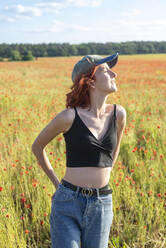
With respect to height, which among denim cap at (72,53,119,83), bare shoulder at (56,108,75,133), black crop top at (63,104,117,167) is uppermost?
denim cap at (72,53,119,83)

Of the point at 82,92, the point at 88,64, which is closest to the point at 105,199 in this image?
the point at 82,92

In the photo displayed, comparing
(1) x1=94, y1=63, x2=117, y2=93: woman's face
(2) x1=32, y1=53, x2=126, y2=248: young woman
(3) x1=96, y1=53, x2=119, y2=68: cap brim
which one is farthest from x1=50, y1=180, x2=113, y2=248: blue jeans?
(3) x1=96, y1=53, x2=119, y2=68: cap brim

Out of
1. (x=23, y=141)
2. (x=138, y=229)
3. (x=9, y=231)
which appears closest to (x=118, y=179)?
(x=138, y=229)

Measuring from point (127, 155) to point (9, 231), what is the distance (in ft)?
7.52

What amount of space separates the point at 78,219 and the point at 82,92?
28.8 inches

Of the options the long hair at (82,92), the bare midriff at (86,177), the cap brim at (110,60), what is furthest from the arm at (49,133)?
the cap brim at (110,60)

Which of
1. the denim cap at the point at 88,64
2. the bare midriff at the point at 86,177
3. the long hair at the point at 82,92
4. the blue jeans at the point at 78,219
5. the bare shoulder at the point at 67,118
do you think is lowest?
the blue jeans at the point at 78,219

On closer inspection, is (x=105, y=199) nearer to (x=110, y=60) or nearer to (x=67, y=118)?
(x=67, y=118)

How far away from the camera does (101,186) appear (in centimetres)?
159

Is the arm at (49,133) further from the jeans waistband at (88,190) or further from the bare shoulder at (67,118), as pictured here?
the jeans waistband at (88,190)

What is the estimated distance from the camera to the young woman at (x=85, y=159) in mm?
1488

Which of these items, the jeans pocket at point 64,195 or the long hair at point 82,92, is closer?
the jeans pocket at point 64,195

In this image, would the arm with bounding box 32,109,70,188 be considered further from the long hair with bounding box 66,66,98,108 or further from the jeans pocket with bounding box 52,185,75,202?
the jeans pocket with bounding box 52,185,75,202

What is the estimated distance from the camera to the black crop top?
1.54 meters
